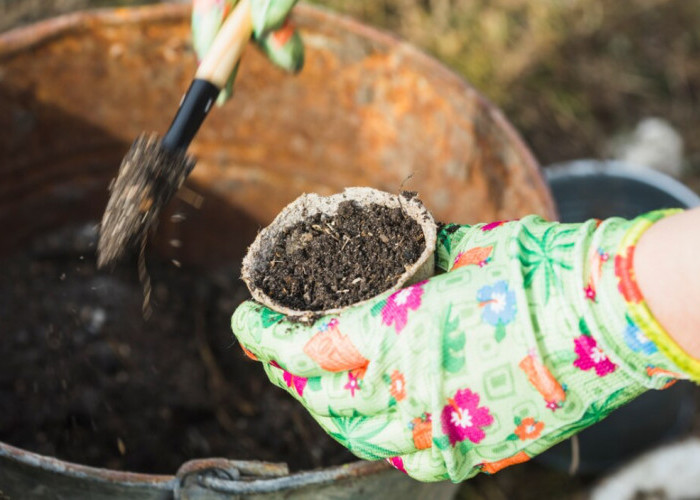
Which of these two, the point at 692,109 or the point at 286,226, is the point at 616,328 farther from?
the point at 692,109

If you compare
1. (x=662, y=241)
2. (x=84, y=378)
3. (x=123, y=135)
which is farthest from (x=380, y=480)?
(x=123, y=135)

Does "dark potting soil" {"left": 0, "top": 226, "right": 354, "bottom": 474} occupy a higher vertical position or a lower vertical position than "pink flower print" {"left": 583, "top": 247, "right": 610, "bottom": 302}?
lower

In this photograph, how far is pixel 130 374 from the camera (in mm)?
1920

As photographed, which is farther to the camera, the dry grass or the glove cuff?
the dry grass

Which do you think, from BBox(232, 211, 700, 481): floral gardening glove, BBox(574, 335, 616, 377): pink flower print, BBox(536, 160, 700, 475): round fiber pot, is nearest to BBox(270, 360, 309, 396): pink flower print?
BBox(232, 211, 700, 481): floral gardening glove

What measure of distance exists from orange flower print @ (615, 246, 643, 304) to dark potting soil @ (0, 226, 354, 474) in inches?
38.3

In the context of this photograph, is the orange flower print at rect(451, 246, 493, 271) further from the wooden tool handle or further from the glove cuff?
the wooden tool handle

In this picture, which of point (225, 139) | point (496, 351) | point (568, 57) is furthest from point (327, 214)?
point (568, 57)

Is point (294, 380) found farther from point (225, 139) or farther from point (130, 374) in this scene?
point (225, 139)

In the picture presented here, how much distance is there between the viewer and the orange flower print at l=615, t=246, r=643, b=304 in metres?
0.88

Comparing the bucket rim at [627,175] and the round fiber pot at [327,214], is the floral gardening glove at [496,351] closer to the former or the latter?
the round fiber pot at [327,214]

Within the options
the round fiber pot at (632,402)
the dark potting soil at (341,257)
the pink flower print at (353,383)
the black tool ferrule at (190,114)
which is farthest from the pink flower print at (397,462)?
the round fiber pot at (632,402)

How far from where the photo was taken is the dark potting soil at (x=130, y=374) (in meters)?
1.77

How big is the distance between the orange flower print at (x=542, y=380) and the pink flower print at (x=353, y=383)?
0.70 ft
